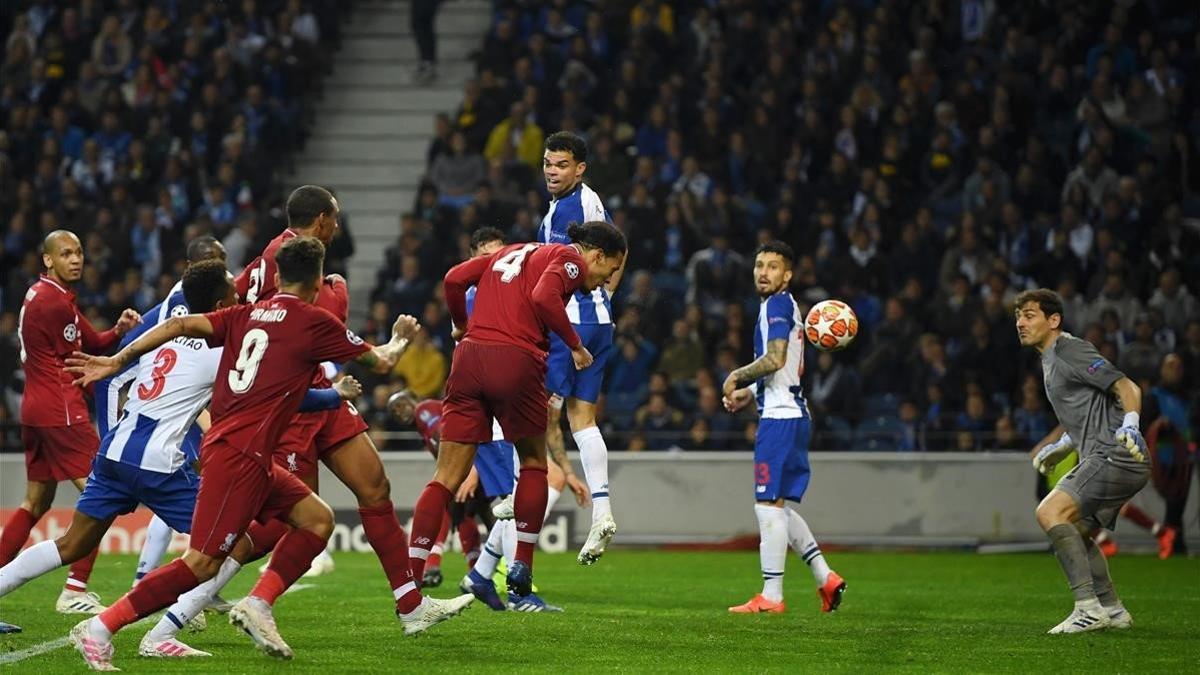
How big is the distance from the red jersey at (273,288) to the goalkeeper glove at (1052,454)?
4.56m

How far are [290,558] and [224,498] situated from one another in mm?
678

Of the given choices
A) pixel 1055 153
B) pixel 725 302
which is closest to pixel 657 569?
pixel 725 302

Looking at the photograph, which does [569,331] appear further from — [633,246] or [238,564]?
[633,246]

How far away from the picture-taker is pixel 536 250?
10016 millimetres

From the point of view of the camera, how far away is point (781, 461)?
11.9m

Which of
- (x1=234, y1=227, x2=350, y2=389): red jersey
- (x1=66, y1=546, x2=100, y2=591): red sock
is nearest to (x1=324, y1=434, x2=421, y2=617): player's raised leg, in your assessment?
(x1=234, y1=227, x2=350, y2=389): red jersey

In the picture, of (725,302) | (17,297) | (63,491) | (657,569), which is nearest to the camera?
(657,569)

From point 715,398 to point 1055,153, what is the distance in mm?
5988

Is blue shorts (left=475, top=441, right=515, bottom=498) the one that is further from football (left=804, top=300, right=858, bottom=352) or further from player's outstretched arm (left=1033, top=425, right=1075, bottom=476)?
player's outstretched arm (left=1033, top=425, right=1075, bottom=476)

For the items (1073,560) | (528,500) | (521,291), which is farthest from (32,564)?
(1073,560)

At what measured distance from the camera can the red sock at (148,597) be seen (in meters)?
8.05

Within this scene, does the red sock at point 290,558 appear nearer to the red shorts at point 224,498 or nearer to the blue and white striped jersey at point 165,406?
the red shorts at point 224,498

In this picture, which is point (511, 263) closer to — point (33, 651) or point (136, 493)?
point (136, 493)

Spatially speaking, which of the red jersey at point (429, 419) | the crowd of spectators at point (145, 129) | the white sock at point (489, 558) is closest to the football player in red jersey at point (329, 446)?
the white sock at point (489, 558)
